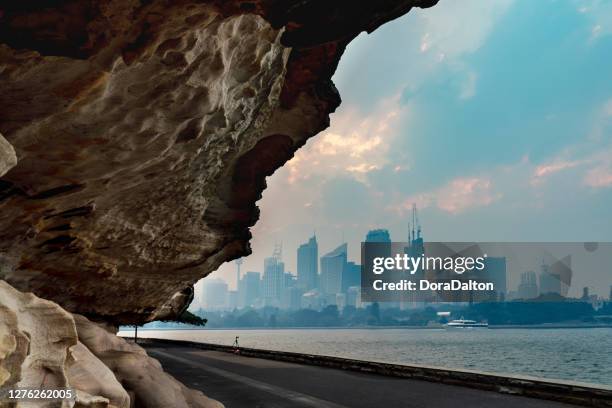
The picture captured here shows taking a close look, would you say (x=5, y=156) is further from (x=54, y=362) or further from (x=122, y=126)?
(x=122, y=126)

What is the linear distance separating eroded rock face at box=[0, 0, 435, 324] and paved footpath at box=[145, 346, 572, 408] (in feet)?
17.9

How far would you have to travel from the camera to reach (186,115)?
28.2 ft

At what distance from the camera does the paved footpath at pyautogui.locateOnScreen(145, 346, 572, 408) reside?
11.1 m

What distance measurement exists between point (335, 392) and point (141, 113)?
9244 mm

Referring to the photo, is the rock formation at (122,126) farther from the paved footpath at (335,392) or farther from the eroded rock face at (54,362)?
the paved footpath at (335,392)

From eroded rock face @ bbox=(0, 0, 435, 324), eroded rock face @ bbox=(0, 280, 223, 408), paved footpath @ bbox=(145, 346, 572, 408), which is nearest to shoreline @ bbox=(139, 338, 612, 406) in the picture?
paved footpath @ bbox=(145, 346, 572, 408)

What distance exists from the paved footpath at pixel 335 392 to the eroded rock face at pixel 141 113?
545cm

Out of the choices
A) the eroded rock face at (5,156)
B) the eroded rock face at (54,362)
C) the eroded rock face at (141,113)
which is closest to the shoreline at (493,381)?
the eroded rock face at (141,113)

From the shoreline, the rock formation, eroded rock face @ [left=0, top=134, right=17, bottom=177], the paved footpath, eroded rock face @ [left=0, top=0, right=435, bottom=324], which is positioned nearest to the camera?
eroded rock face @ [left=0, top=134, right=17, bottom=177]

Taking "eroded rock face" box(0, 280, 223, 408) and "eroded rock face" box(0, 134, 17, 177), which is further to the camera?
"eroded rock face" box(0, 134, 17, 177)

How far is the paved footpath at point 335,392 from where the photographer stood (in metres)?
11.1

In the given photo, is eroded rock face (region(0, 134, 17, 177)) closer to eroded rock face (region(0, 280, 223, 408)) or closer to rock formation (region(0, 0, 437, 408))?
rock formation (region(0, 0, 437, 408))

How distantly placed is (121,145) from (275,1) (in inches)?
154

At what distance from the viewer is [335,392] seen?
13.2m
